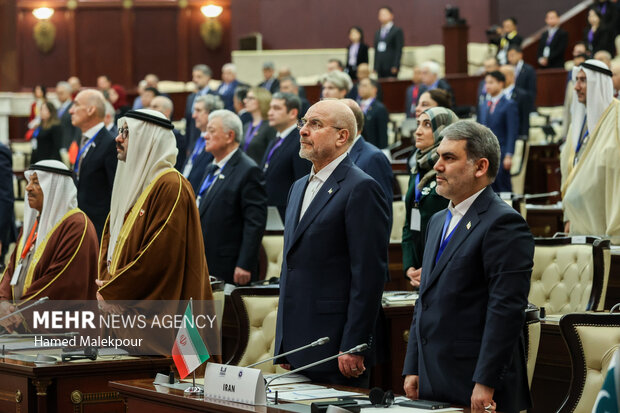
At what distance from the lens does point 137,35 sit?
71.5ft

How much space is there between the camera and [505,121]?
10438 mm

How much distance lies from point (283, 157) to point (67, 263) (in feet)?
8.41

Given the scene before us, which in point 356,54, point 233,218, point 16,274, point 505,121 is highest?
point 356,54

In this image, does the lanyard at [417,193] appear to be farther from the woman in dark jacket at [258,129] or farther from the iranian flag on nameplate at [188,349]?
the woman in dark jacket at [258,129]

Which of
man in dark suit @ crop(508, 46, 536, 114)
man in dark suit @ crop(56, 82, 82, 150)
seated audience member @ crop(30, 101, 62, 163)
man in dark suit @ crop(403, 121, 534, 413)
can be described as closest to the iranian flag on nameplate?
man in dark suit @ crop(403, 121, 534, 413)

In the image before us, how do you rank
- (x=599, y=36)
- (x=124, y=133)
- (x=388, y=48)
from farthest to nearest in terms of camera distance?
(x=388, y=48) < (x=599, y=36) < (x=124, y=133)

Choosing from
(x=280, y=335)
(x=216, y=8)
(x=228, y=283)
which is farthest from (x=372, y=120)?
(x=216, y=8)

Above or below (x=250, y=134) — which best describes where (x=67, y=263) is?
below

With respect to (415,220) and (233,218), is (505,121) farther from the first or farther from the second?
(415,220)

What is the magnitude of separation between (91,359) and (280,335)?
2.61 ft

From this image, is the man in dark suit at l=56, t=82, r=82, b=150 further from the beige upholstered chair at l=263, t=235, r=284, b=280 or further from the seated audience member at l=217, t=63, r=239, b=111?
the beige upholstered chair at l=263, t=235, r=284, b=280

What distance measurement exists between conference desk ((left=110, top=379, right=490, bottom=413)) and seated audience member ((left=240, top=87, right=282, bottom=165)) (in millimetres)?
5201

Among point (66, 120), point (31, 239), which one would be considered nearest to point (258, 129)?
point (31, 239)

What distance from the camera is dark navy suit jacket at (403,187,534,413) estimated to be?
3.45 m
